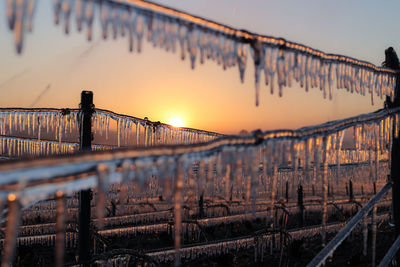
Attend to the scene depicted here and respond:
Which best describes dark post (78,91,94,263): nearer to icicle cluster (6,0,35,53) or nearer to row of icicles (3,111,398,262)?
row of icicles (3,111,398,262)

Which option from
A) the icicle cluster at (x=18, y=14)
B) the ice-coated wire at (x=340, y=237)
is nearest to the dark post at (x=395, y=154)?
the ice-coated wire at (x=340, y=237)

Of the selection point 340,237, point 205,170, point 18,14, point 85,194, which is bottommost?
point 340,237

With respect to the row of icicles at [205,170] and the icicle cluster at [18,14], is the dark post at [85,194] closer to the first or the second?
the row of icicles at [205,170]

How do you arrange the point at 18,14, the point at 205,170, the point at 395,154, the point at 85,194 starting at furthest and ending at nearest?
the point at 85,194, the point at 395,154, the point at 205,170, the point at 18,14

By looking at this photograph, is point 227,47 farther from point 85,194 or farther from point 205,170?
point 85,194

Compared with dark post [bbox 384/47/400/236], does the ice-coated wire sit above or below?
below

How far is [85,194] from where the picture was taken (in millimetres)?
5328

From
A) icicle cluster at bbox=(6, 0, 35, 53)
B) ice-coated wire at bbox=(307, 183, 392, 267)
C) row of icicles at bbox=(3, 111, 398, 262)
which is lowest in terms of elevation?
ice-coated wire at bbox=(307, 183, 392, 267)

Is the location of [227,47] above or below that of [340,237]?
above

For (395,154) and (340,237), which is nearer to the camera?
(340,237)

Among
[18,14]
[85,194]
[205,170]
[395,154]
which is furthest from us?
[85,194]

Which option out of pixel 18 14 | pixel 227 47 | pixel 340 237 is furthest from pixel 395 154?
pixel 18 14

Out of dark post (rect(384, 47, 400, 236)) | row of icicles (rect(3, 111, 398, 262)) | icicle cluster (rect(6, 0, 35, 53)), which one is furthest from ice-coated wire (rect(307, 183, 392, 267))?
icicle cluster (rect(6, 0, 35, 53))

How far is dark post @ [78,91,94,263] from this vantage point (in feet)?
17.6
